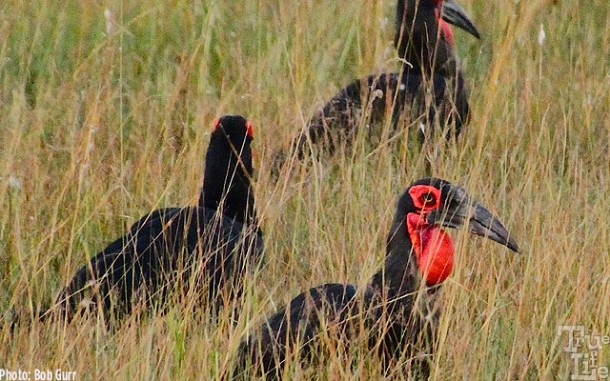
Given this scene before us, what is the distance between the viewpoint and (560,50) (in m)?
7.46

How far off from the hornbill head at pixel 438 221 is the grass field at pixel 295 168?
3.1 inches

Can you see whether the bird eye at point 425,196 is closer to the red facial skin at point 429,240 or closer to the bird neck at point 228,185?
the red facial skin at point 429,240

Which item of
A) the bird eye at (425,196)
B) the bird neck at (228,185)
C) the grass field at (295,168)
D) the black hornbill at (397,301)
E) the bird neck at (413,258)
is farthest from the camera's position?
the bird neck at (228,185)

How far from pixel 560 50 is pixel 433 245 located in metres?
3.11

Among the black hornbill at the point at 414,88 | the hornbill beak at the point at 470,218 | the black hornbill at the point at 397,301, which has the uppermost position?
the black hornbill at the point at 414,88

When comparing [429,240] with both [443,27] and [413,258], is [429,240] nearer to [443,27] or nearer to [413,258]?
[413,258]

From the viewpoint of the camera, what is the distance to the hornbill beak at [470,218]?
15.6 feet

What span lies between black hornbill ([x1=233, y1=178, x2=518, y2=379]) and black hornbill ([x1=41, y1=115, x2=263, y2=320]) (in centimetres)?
30

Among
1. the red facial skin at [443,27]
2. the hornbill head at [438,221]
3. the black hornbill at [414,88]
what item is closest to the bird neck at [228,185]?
the black hornbill at [414,88]

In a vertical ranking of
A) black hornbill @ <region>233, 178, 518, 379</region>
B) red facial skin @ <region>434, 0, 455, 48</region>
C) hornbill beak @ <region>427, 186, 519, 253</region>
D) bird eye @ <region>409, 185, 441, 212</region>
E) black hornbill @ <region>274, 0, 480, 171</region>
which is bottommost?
black hornbill @ <region>233, 178, 518, 379</region>

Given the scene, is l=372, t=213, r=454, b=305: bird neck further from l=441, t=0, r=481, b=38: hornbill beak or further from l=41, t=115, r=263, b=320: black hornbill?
l=441, t=0, r=481, b=38: hornbill beak

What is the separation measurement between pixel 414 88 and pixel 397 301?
2.44 metres

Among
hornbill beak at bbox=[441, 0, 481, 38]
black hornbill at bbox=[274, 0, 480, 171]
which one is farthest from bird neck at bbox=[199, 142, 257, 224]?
hornbill beak at bbox=[441, 0, 481, 38]

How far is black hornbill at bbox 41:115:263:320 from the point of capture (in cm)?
468
